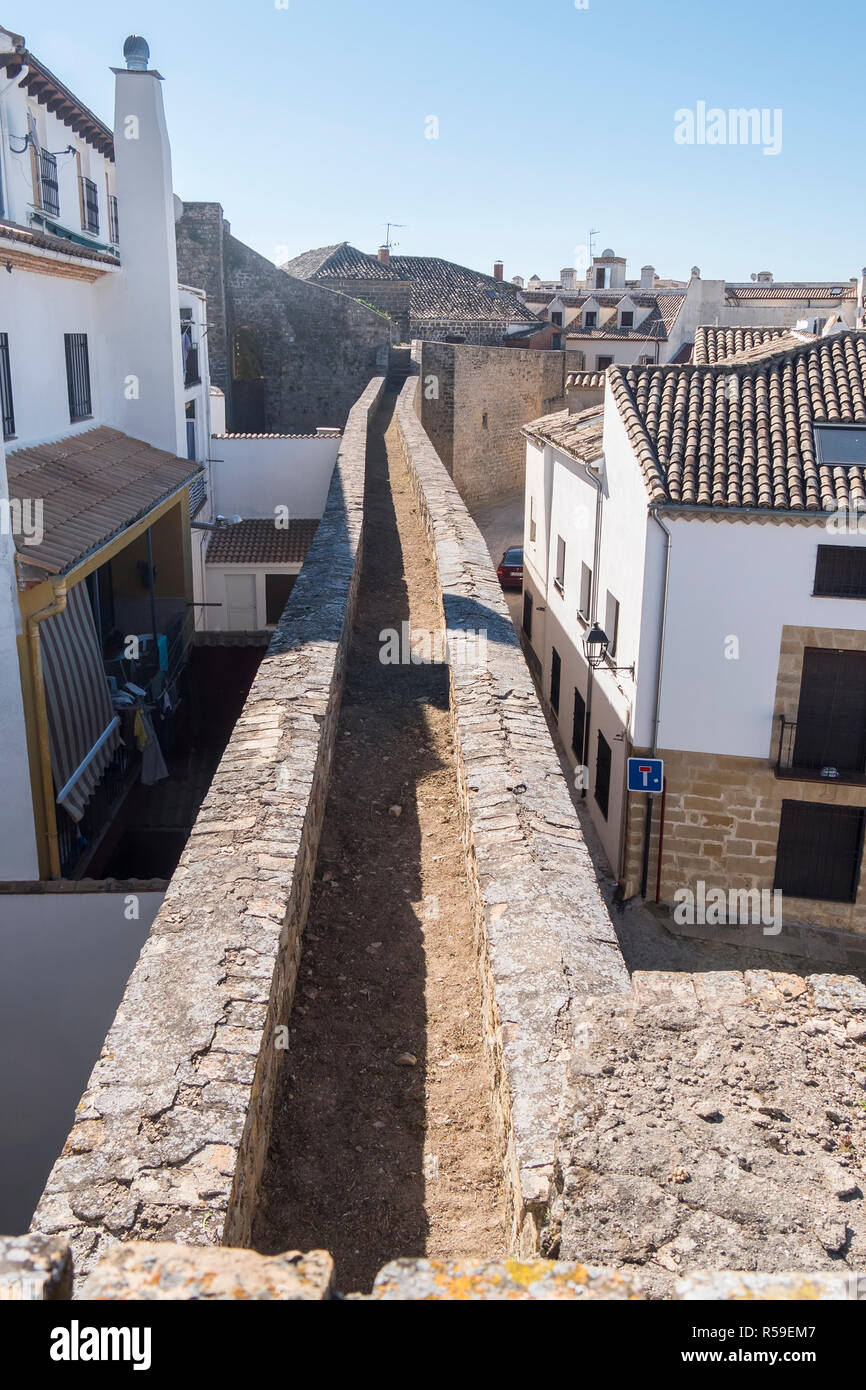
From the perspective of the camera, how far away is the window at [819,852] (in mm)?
12484

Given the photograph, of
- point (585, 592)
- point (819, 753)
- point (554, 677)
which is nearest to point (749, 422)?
point (585, 592)

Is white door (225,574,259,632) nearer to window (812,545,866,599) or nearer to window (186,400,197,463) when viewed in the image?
window (186,400,197,463)

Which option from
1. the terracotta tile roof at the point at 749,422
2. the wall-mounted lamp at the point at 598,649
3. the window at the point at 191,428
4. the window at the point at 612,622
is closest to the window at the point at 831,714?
the terracotta tile roof at the point at 749,422

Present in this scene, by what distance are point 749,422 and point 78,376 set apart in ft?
25.1

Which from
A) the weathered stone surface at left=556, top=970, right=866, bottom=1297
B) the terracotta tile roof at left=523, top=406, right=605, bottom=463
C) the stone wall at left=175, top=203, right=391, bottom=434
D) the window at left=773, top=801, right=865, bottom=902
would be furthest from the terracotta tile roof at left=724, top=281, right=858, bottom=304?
the weathered stone surface at left=556, top=970, right=866, bottom=1297

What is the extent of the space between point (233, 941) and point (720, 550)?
29.4 ft

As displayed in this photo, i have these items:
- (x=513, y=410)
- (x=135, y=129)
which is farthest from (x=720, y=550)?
(x=513, y=410)

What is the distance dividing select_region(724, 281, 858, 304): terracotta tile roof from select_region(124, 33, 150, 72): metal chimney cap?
31500mm

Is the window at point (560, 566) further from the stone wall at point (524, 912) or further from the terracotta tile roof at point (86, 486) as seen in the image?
the stone wall at point (524, 912)

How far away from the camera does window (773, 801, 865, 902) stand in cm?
1248

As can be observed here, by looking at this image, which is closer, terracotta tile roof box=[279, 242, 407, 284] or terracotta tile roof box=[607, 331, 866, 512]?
terracotta tile roof box=[607, 331, 866, 512]

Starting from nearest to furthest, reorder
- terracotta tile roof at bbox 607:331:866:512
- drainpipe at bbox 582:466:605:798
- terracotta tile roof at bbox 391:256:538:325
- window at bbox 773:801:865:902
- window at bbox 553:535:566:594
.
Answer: terracotta tile roof at bbox 607:331:866:512, window at bbox 773:801:865:902, drainpipe at bbox 582:466:605:798, window at bbox 553:535:566:594, terracotta tile roof at bbox 391:256:538:325

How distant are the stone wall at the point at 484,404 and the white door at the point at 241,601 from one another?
26.8ft

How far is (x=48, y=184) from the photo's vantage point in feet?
56.0
